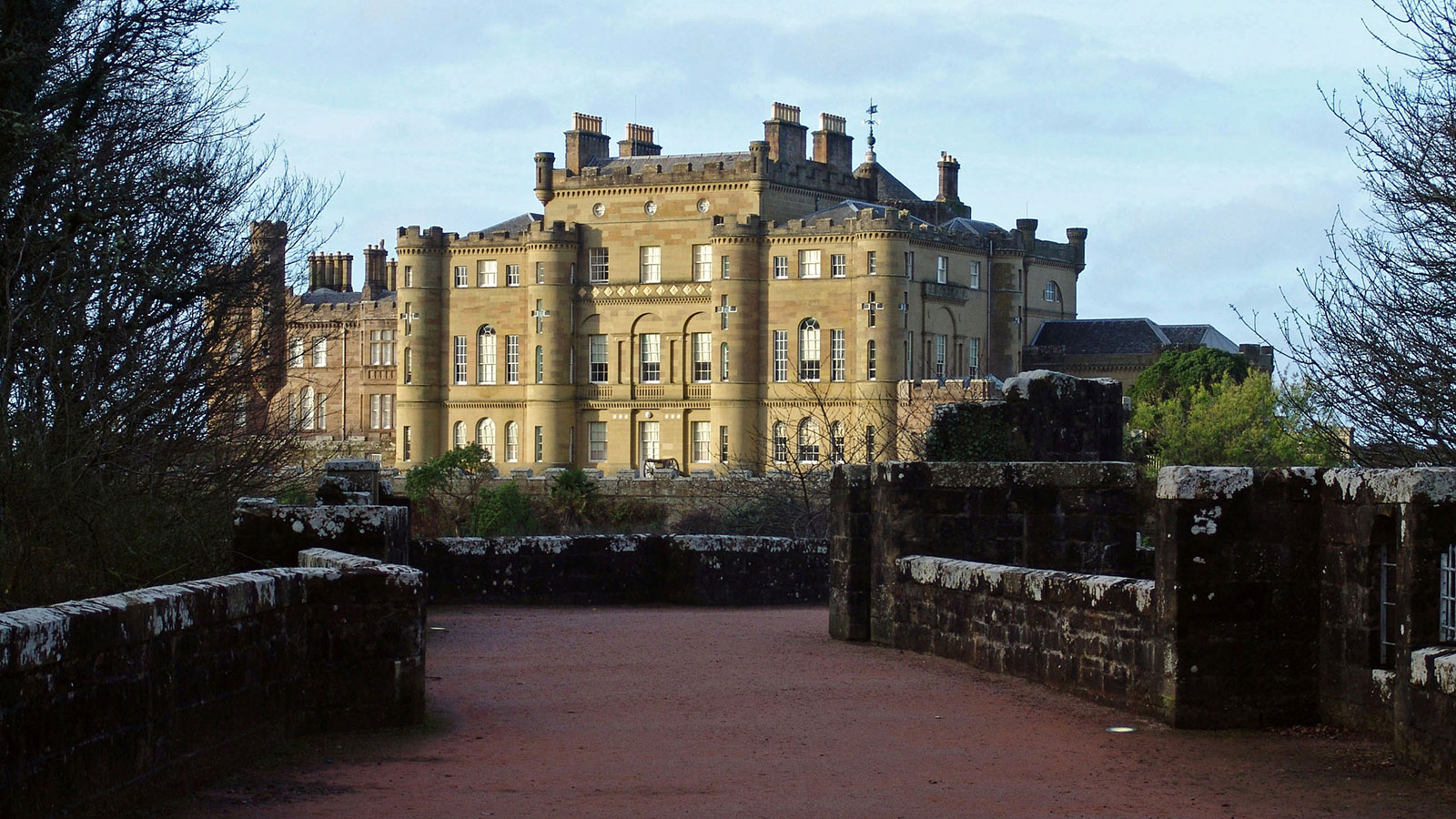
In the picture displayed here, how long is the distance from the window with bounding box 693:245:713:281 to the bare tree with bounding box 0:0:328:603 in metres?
62.7

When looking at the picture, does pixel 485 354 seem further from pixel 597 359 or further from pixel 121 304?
pixel 121 304

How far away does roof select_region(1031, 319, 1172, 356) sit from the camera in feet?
278

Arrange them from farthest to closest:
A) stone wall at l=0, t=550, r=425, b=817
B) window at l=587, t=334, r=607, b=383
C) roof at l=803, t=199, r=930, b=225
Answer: window at l=587, t=334, r=607, b=383 < roof at l=803, t=199, r=930, b=225 < stone wall at l=0, t=550, r=425, b=817

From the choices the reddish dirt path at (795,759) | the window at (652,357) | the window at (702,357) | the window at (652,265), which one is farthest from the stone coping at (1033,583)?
the window at (652,265)

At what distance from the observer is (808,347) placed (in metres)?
82.6

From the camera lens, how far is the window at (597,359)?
8826 cm

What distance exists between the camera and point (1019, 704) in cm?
1177

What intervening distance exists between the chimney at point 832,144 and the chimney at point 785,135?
2.84 ft

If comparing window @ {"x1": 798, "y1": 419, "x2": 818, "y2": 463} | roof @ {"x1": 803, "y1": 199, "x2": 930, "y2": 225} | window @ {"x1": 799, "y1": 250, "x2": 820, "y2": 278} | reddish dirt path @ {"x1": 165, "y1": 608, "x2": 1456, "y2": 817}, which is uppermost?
roof @ {"x1": 803, "y1": 199, "x2": 930, "y2": 225}

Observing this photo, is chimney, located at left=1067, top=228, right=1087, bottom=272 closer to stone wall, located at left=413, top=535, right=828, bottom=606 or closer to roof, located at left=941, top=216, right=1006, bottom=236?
roof, located at left=941, top=216, right=1006, bottom=236

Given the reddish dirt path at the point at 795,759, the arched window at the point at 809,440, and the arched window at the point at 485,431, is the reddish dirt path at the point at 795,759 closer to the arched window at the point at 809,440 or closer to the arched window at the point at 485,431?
the arched window at the point at 809,440

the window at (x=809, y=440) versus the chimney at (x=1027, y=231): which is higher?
the chimney at (x=1027, y=231)

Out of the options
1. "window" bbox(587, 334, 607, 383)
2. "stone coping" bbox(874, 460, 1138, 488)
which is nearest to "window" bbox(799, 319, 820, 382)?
"window" bbox(587, 334, 607, 383)

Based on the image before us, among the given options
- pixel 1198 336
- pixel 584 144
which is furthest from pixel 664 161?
pixel 1198 336
